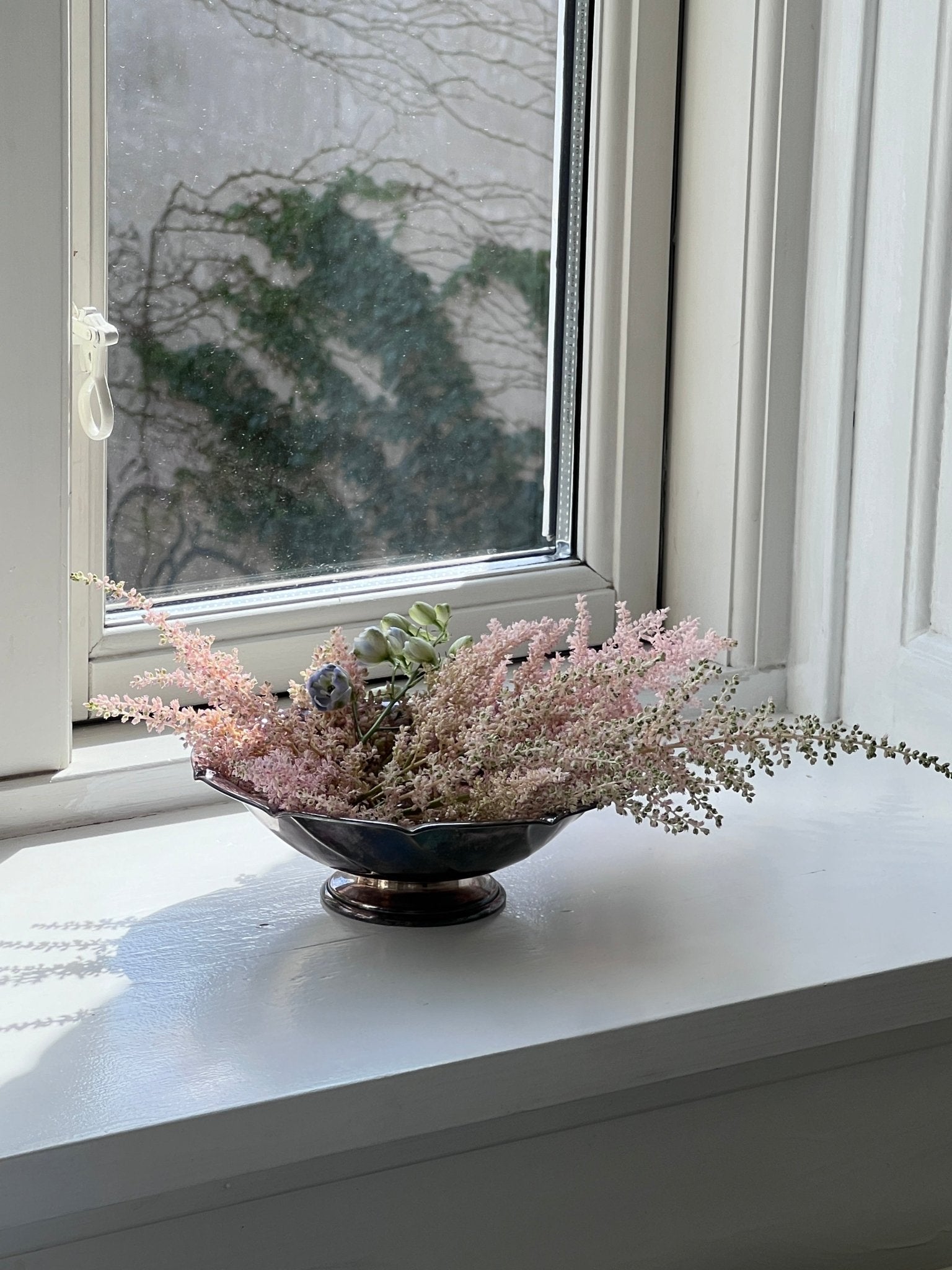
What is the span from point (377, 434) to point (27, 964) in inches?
23.1

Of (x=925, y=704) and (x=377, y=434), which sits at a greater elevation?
(x=377, y=434)

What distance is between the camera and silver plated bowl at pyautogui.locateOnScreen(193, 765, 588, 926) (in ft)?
2.82

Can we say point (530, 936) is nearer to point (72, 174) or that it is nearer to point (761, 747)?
point (761, 747)

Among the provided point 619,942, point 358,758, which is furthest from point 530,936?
point 358,758

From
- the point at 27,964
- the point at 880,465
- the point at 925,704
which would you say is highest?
the point at 880,465

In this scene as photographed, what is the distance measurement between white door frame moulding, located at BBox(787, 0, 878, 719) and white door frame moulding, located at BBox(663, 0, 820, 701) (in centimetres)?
1

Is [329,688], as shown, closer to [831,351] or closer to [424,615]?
[424,615]

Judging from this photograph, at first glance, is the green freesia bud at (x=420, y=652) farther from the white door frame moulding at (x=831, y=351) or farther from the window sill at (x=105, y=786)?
the white door frame moulding at (x=831, y=351)

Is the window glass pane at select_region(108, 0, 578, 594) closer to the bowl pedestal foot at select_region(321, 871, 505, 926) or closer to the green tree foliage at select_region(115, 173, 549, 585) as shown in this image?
the green tree foliage at select_region(115, 173, 549, 585)

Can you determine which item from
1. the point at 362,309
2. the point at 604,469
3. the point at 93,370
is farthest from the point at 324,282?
the point at 604,469

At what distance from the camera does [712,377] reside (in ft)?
4.39

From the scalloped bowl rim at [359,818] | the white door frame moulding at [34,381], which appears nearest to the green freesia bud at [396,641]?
the scalloped bowl rim at [359,818]

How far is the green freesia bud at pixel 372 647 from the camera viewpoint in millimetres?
932

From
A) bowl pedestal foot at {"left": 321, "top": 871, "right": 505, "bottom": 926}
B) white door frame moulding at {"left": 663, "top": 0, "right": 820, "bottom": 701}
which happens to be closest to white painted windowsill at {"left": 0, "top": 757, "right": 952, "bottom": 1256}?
bowl pedestal foot at {"left": 321, "top": 871, "right": 505, "bottom": 926}
